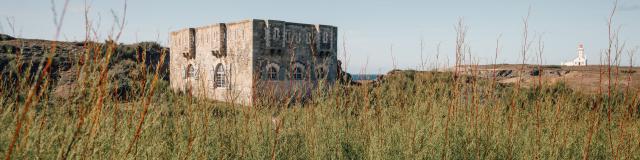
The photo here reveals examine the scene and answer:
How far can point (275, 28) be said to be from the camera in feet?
51.3

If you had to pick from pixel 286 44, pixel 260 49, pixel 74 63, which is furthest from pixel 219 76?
pixel 74 63

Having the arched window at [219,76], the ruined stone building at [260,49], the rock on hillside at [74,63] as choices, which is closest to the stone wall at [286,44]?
the ruined stone building at [260,49]

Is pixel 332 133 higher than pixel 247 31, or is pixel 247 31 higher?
pixel 247 31

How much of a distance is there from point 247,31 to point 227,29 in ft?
5.08

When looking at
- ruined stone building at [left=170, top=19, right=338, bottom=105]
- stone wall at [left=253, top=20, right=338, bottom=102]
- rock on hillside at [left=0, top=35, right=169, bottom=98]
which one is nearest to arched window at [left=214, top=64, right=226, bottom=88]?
ruined stone building at [left=170, top=19, right=338, bottom=105]

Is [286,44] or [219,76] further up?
[286,44]

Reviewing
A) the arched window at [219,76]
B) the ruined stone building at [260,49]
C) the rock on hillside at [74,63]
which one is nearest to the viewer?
the rock on hillside at [74,63]

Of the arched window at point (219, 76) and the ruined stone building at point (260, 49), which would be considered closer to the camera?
the ruined stone building at point (260, 49)

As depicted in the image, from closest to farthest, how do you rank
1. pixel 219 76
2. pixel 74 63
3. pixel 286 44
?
pixel 74 63 → pixel 286 44 → pixel 219 76

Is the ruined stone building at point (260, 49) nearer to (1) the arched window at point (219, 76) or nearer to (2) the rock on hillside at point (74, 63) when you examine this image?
(1) the arched window at point (219, 76)

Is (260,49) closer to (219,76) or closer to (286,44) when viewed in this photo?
(286,44)

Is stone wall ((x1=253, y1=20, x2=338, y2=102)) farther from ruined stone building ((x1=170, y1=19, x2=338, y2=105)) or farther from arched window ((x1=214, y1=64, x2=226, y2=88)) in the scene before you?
arched window ((x1=214, y1=64, x2=226, y2=88))

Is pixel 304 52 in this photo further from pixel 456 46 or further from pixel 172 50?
pixel 456 46

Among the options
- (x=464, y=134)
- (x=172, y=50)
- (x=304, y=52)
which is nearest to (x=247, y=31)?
(x=304, y=52)
